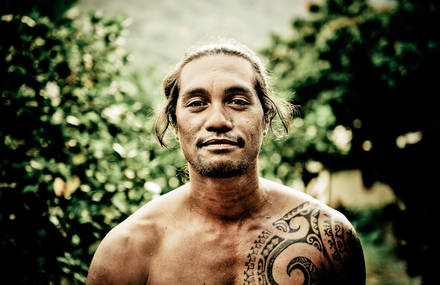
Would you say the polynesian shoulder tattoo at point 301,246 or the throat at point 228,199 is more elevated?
the throat at point 228,199

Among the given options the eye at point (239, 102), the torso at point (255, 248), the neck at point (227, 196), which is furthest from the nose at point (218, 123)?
the torso at point (255, 248)

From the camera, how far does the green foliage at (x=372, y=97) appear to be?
10.1 feet

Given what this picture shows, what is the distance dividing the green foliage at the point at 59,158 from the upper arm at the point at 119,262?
334mm

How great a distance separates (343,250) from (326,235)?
0.12 metres

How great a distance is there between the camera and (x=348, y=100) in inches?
164

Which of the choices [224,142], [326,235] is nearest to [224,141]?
[224,142]

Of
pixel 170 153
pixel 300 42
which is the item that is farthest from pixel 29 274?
pixel 300 42

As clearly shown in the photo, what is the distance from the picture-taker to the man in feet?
6.03

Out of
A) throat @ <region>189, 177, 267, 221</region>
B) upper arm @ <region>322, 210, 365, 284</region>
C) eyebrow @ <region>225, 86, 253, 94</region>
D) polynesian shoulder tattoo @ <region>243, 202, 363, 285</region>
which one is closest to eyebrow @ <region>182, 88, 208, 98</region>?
eyebrow @ <region>225, 86, 253, 94</region>

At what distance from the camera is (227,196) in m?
2.03

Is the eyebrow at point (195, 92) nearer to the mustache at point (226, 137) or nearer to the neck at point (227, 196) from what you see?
the mustache at point (226, 137)

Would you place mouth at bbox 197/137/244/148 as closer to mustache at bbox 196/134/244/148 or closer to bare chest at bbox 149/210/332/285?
mustache at bbox 196/134/244/148

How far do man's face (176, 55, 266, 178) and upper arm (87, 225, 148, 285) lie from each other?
0.62m

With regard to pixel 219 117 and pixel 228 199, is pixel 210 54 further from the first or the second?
pixel 228 199
